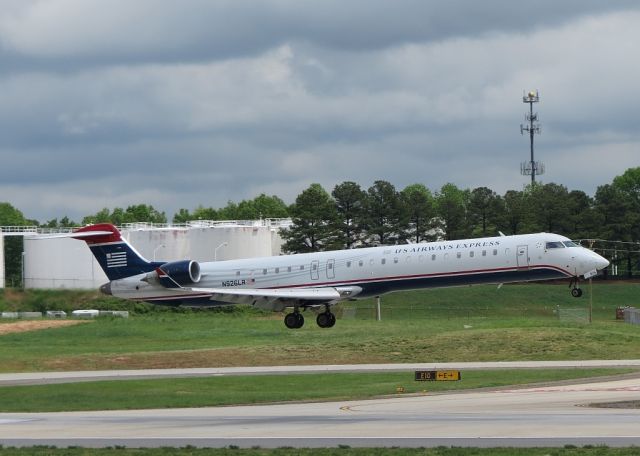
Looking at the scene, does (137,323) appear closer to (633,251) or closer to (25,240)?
(25,240)

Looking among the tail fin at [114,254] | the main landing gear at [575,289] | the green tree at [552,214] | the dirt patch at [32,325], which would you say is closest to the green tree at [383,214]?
the green tree at [552,214]

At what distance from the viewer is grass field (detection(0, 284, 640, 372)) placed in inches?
2202

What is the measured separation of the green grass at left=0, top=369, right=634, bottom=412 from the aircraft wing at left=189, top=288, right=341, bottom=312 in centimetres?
1102

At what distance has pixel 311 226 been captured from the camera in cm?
11894

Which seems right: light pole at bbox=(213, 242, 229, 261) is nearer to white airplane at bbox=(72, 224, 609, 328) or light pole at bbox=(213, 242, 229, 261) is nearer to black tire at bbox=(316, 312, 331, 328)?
white airplane at bbox=(72, 224, 609, 328)

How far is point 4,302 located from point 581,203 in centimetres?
6322

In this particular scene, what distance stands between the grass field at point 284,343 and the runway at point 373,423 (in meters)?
17.9

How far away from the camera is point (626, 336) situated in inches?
2366

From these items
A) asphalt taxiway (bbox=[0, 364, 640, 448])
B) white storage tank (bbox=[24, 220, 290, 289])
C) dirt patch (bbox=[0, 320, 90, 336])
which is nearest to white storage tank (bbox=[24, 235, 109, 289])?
white storage tank (bbox=[24, 220, 290, 289])

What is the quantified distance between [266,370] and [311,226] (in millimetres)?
67587

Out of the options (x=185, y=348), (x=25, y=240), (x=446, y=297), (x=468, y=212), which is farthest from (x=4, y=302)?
(x=468, y=212)

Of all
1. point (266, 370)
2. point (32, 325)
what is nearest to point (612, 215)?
point (32, 325)

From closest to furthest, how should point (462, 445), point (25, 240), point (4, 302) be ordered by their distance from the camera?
point (462, 445), point (4, 302), point (25, 240)

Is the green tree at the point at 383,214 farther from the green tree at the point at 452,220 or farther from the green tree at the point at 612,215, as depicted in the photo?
the green tree at the point at 612,215
